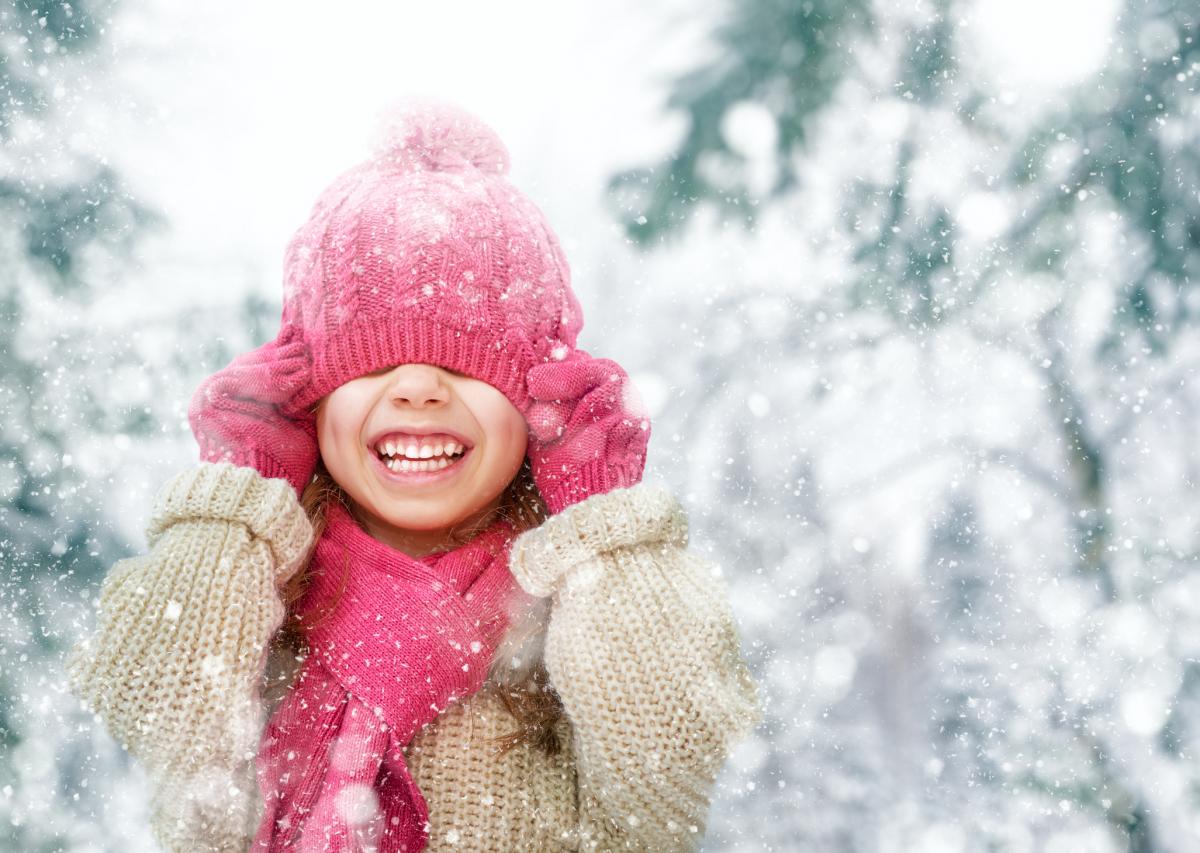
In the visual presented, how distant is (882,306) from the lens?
2.29 meters

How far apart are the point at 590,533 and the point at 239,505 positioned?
45 centimetres

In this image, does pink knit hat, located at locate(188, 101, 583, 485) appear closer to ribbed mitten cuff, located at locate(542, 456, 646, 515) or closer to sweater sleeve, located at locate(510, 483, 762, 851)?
ribbed mitten cuff, located at locate(542, 456, 646, 515)

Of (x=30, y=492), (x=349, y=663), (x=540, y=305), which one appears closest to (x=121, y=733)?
(x=349, y=663)

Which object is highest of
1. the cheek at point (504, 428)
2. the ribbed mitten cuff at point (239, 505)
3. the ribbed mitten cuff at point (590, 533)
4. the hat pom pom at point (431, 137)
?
the hat pom pom at point (431, 137)

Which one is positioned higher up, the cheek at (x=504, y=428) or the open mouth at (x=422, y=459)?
the cheek at (x=504, y=428)

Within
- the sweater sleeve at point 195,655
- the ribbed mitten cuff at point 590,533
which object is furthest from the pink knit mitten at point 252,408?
the ribbed mitten cuff at point 590,533

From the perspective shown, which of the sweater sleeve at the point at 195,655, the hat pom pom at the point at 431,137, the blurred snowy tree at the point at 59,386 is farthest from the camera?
the blurred snowy tree at the point at 59,386

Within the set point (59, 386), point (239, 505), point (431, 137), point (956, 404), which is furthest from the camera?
point (956, 404)

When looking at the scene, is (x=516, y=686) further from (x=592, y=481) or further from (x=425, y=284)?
(x=425, y=284)

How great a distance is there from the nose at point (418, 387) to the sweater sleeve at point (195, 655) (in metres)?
0.21

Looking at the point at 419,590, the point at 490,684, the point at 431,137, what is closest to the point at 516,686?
the point at 490,684

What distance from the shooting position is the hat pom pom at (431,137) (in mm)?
1523

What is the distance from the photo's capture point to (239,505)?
48.7 inches

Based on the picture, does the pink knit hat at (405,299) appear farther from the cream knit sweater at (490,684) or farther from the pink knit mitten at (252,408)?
the cream knit sweater at (490,684)
